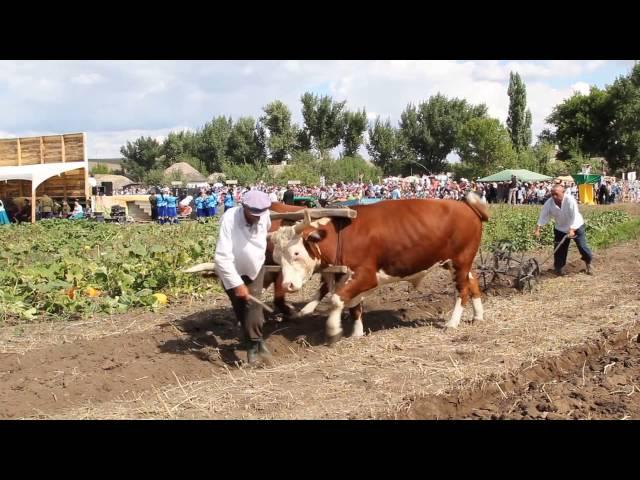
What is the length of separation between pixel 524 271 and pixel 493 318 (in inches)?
86.3

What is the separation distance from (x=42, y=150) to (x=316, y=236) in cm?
2772

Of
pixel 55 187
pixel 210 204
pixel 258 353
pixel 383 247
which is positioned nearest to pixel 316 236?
pixel 383 247

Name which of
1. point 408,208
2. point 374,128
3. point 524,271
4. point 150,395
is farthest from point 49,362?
point 374,128

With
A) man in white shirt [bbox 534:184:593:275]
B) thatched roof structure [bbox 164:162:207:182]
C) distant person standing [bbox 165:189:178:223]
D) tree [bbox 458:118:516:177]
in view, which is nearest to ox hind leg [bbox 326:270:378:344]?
man in white shirt [bbox 534:184:593:275]

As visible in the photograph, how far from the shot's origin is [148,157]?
86.2 meters

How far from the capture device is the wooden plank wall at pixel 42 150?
3134cm

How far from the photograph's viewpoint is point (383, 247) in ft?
26.8

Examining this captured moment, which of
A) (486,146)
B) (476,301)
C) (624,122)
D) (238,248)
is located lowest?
(476,301)

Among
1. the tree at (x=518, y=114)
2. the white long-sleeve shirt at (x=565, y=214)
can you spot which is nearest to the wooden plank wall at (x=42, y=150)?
the white long-sleeve shirt at (x=565, y=214)

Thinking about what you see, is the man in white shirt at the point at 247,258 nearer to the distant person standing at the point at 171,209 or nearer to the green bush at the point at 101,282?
the green bush at the point at 101,282

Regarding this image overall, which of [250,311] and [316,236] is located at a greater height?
[316,236]

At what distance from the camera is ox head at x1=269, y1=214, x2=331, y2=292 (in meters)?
7.59

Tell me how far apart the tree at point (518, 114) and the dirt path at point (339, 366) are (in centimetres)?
6438

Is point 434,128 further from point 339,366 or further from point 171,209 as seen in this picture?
point 339,366
